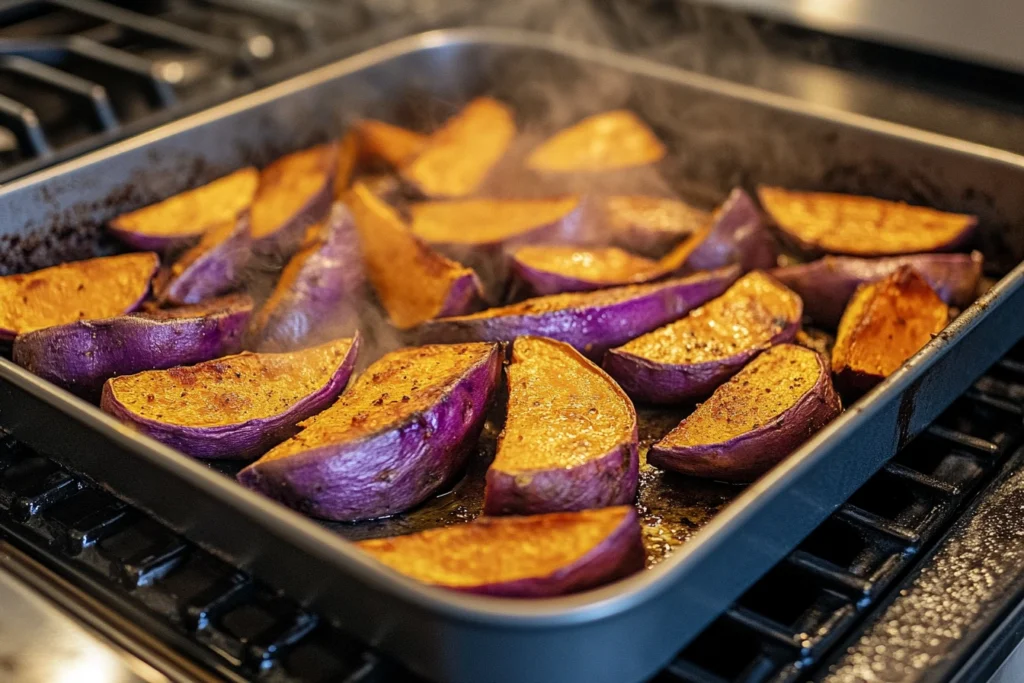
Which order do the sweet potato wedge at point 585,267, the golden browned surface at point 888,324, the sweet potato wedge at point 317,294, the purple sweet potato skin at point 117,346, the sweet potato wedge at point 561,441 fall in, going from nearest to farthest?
the sweet potato wedge at point 561,441 < the purple sweet potato skin at point 117,346 < the golden browned surface at point 888,324 < the sweet potato wedge at point 317,294 < the sweet potato wedge at point 585,267

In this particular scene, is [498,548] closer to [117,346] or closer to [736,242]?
[117,346]

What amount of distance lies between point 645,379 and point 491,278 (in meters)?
0.51

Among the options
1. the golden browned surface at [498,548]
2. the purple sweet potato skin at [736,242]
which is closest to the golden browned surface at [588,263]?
the purple sweet potato skin at [736,242]

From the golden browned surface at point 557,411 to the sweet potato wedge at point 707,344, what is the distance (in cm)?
16

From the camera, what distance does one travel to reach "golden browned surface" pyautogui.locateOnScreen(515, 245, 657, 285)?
2.18 m

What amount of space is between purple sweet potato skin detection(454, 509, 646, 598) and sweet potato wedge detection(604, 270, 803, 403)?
1.92ft

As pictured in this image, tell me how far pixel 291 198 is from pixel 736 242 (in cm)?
101

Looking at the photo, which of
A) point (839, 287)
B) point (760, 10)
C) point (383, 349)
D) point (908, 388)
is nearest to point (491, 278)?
point (383, 349)

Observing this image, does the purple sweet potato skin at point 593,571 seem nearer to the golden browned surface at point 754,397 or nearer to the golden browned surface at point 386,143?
the golden browned surface at point 754,397

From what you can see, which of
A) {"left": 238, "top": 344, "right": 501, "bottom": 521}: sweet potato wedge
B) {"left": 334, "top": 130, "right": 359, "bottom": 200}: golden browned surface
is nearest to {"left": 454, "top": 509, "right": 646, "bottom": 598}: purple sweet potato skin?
{"left": 238, "top": 344, "right": 501, "bottom": 521}: sweet potato wedge

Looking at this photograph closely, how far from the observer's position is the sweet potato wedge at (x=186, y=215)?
7.57 feet

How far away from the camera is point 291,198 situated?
2.48 metres

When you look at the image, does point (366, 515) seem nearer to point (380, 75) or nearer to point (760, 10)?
point (380, 75)

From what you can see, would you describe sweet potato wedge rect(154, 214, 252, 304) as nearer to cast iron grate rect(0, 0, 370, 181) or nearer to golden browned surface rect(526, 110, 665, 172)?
cast iron grate rect(0, 0, 370, 181)
